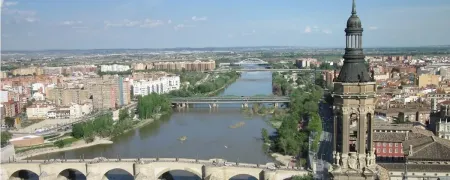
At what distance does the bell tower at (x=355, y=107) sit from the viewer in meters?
2.57

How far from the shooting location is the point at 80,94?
21.6 metres

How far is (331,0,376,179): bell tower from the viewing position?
257 cm

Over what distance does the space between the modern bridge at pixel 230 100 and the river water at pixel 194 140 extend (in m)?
1.89

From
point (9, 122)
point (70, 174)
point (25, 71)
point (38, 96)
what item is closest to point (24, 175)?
point (70, 174)

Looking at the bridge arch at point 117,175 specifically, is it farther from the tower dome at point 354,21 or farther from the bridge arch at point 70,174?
the tower dome at point 354,21

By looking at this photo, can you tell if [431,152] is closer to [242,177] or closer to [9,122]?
[242,177]

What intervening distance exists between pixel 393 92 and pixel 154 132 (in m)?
9.94

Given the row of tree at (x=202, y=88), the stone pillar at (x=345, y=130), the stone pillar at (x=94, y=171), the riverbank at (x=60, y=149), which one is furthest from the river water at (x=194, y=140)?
the stone pillar at (x=345, y=130)

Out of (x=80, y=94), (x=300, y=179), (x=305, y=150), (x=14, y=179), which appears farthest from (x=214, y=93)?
(x=300, y=179)

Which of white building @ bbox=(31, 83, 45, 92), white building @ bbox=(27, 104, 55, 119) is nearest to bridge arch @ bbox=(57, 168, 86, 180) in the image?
white building @ bbox=(27, 104, 55, 119)

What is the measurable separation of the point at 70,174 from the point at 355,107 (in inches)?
339

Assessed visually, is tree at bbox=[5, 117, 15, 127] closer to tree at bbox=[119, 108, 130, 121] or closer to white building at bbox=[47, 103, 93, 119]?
white building at bbox=[47, 103, 93, 119]

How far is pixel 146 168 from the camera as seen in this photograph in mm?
8953

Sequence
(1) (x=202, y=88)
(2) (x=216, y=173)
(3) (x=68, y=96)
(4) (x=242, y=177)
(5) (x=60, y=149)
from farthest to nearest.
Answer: (1) (x=202, y=88) < (3) (x=68, y=96) < (5) (x=60, y=149) < (4) (x=242, y=177) < (2) (x=216, y=173)
